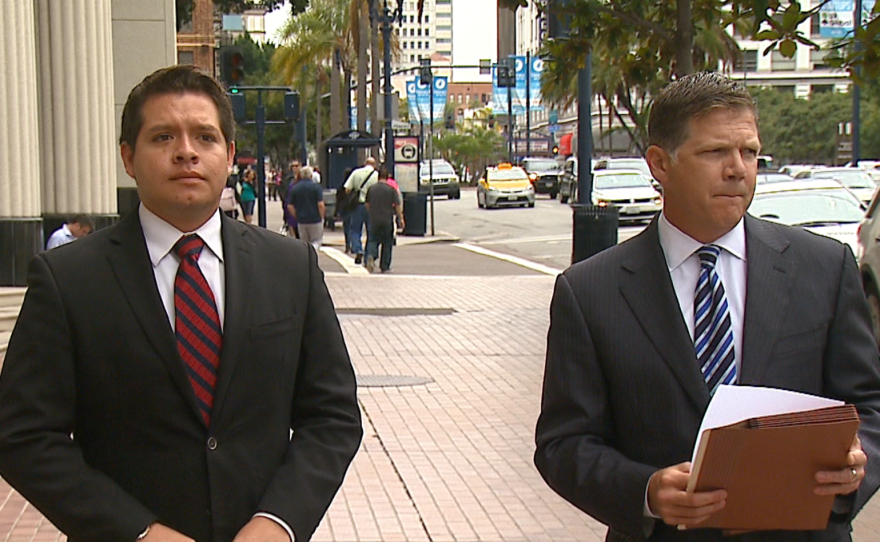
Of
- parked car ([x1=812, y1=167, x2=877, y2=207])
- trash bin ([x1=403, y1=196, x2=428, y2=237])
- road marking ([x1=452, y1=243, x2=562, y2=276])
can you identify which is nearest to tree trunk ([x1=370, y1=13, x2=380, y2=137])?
trash bin ([x1=403, y1=196, x2=428, y2=237])

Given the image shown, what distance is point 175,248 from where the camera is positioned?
117 inches

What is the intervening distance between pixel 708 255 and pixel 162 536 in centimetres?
135

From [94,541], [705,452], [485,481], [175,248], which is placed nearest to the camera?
[705,452]

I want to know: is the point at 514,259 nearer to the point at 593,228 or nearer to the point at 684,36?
the point at 593,228

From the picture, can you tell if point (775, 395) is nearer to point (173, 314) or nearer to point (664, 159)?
point (664, 159)

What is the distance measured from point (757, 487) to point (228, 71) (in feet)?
63.4

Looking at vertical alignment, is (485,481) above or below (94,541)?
below

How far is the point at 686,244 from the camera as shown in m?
2.93

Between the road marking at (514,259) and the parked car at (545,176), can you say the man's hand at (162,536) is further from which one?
the parked car at (545,176)

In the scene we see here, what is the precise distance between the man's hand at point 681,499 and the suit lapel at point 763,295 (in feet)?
1.04

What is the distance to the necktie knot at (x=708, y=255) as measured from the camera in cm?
291

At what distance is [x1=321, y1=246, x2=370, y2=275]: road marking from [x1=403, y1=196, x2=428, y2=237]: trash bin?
4.31 m

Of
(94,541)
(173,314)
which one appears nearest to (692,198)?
(173,314)

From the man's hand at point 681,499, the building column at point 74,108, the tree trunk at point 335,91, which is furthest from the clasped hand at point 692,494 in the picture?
the tree trunk at point 335,91
